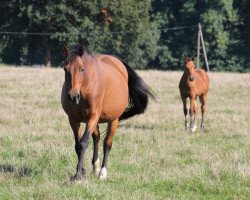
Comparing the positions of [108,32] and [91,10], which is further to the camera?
[108,32]

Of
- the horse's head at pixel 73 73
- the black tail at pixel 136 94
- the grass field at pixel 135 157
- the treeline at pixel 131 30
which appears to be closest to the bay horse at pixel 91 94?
the horse's head at pixel 73 73

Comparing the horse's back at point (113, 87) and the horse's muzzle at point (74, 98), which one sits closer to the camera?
the horse's muzzle at point (74, 98)

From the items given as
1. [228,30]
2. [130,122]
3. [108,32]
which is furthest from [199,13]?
[130,122]

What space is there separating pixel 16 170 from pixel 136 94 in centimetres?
299

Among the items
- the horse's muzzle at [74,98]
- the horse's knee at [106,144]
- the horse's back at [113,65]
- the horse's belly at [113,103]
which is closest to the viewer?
the horse's muzzle at [74,98]

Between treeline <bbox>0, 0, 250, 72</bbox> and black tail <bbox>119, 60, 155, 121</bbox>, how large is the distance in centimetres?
3726

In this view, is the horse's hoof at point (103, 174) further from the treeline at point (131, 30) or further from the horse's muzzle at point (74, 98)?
the treeline at point (131, 30)

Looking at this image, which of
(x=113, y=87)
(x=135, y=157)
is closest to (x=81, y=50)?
(x=113, y=87)

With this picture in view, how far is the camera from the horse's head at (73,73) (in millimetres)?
7125

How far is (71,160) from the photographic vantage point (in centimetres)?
954

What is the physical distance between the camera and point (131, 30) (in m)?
55.9

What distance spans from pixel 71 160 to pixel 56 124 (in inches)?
211

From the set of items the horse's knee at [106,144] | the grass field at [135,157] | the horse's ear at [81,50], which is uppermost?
the horse's ear at [81,50]

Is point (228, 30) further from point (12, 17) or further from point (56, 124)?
point (56, 124)
